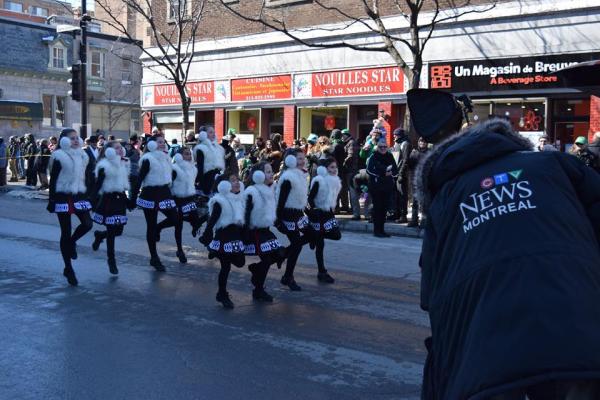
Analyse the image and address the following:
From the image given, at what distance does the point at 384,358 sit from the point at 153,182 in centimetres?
518

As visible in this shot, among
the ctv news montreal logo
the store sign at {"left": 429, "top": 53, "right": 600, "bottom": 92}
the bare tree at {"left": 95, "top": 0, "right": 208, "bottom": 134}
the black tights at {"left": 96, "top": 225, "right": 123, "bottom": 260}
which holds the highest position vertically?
the bare tree at {"left": 95, "top": 0, "right": 208, "bottom": 134}

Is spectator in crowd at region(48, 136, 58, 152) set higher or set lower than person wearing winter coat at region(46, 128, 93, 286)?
higher

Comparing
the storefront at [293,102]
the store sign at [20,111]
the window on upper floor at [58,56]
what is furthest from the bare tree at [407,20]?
the window on upper floor at [58,56]

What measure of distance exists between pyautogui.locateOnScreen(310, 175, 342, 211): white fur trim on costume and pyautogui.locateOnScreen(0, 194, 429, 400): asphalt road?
1023mm

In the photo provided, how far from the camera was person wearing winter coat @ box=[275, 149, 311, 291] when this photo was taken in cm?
896

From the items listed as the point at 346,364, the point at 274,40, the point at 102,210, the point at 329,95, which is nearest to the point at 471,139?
the point at 346,364

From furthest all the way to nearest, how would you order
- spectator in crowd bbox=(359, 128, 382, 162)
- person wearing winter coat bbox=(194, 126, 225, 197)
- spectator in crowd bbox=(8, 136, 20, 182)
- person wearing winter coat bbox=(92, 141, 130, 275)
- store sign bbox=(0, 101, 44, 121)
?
1. store sign bbox=(0, 101, 44, 121)
2. spectator in crowd bbox=(8, 136, 20, 182)
3. spectator in crowd bbox=(359, 128, 382, 162)
4. person wearing winter coat bbox=(194, 126, 225, 197)
5. person wearing winter coat bbox=(92, 141, 130, 275)

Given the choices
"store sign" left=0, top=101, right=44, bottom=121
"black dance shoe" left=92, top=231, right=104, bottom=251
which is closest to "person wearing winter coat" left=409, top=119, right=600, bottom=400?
"black dance shoe" left=92, top=231, right=104, bottom=251

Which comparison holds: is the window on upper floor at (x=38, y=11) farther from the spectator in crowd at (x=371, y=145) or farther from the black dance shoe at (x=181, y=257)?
the black dance shoe at (x=181, y=257)

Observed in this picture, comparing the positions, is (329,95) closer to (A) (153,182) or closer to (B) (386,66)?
(B) (386,66)

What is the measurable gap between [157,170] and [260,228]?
8.58 feet

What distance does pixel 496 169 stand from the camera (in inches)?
96.9

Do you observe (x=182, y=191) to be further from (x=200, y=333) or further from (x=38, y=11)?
(x=38, y=11)

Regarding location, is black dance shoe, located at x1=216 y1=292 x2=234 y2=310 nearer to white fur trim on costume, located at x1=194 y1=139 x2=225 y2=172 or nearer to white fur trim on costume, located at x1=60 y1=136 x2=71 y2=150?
white fur trim on costume, located at x1=60 y1=136 x2=71 y2=150
